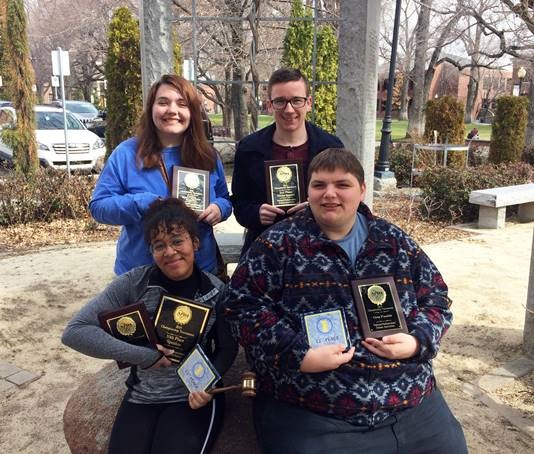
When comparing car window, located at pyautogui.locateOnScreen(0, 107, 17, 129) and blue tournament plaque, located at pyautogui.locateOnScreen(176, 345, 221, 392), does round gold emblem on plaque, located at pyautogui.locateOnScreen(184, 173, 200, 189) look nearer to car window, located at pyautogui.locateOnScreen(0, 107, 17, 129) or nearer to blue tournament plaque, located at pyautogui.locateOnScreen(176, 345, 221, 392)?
blue tournament plaque, located at pyautogui.locateOnScreen(176, 345, 221, 392)

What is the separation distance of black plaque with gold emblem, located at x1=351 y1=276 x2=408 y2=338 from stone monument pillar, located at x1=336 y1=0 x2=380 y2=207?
2551 millimetres

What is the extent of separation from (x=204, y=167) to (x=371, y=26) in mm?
2273

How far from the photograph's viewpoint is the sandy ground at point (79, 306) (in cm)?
336

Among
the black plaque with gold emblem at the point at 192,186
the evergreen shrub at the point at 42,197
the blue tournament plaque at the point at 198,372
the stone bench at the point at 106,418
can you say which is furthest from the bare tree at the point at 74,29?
the blue tournament plaque at the point at 198,372

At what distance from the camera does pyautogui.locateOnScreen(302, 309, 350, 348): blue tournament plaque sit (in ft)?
6.80

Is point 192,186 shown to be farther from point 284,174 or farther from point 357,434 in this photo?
point 357,434

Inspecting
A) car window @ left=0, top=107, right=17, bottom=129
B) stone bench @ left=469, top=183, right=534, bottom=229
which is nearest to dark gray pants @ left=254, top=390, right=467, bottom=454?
stone bench @ left=469, top=183, right=534, bottom=229

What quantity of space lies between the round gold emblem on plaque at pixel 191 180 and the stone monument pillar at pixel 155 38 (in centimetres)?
157

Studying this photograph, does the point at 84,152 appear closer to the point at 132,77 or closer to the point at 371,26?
the point at 132,77

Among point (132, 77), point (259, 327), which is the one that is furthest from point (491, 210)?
point (259, 327)

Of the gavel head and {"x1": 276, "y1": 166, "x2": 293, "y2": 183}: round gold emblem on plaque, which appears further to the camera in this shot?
{"x1": 276, "y1": 166, "x2": 293, "y2": 183}: round gold emblem on plaque

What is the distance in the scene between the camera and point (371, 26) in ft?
14.1

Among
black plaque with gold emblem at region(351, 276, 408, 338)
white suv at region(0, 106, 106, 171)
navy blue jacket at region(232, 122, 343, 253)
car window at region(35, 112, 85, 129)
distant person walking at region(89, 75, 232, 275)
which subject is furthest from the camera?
car window at region(35, 112, 85, 129)

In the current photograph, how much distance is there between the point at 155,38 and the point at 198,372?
2847 millimetres
